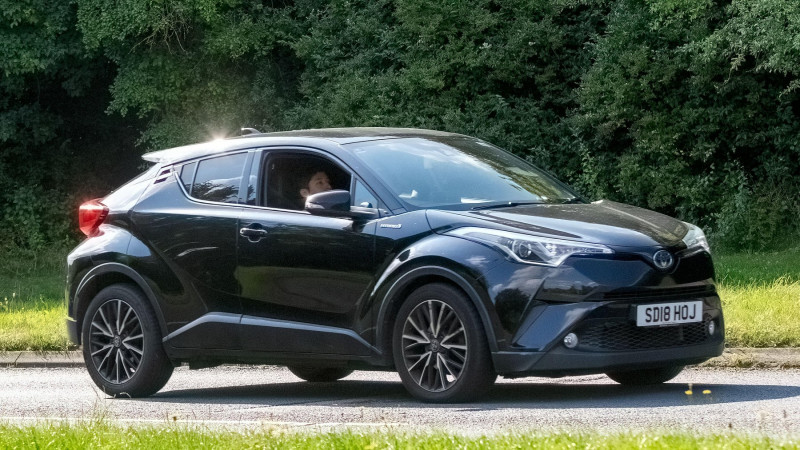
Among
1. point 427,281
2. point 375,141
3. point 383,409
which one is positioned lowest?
point 383,409

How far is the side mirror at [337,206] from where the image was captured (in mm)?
9547

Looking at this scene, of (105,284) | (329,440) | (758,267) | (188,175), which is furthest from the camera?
(758,267)

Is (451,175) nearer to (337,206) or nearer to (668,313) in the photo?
(337,206)

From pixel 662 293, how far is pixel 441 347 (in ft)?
4.41

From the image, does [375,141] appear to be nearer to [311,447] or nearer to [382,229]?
[382,229]

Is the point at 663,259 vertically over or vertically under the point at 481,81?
under

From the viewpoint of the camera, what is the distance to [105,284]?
437 inches

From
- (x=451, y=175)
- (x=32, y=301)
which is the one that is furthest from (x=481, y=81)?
(x=451, y=175)

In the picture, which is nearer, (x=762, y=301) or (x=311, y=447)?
(x=311, y=447)

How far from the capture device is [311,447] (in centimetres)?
695

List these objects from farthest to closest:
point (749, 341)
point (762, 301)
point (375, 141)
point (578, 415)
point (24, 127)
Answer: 1. point (24, 127)
2. point (762, 301)
3. point (749, 341)
4. point (375, 141)
5. point (578, 415)

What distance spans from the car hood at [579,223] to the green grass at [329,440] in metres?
1.86

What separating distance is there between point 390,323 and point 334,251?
0.63 meters

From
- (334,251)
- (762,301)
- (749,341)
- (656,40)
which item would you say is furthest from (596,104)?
(334,251)
